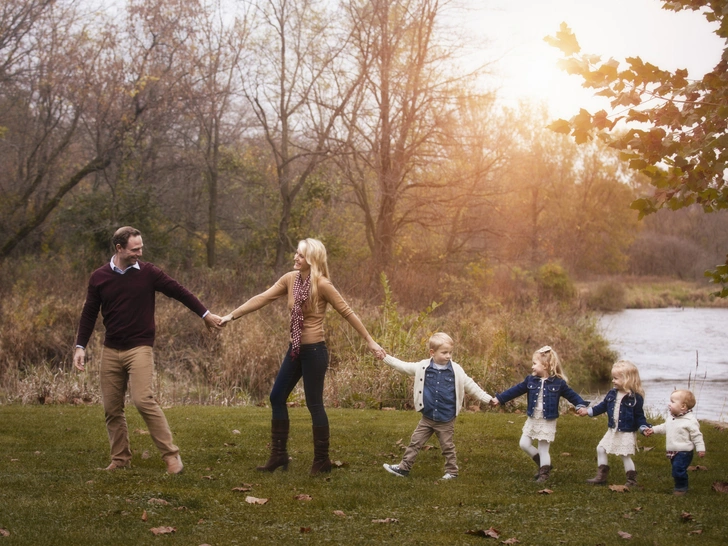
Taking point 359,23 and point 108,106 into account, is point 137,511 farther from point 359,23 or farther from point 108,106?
point 359,23

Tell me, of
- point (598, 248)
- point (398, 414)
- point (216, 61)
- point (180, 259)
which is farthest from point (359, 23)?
point (598, 248)

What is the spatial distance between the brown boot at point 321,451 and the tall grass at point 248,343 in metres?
5.00

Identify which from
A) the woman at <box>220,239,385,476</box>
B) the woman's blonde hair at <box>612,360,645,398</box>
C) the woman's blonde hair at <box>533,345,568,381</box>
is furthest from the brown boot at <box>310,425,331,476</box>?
the woman's blonde hair at <box>612,360,645,398</box>

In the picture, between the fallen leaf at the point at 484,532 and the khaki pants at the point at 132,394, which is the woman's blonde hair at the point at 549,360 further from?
the khaki pants at the point at 132,394

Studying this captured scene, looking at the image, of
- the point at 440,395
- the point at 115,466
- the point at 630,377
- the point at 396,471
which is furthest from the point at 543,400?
the point at 115,466

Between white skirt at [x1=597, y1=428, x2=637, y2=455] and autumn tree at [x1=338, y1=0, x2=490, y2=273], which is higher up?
autumn tree at [x1=338, y1=0, x2=490, y2=273]

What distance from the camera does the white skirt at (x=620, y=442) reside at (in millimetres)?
6480

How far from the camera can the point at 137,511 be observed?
5.41 m

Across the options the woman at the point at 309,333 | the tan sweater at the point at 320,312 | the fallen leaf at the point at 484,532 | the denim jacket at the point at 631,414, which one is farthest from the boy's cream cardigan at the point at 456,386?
the fallen leaf at the point at 484,532

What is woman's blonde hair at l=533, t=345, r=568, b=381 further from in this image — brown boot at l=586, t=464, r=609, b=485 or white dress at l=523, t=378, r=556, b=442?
brown boot at l=586, t=464, r=609, b=485

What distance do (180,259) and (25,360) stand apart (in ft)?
27.9

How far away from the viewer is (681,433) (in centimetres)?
620

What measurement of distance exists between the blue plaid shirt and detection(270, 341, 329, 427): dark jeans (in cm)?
86

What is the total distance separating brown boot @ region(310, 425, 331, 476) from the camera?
668 cm
